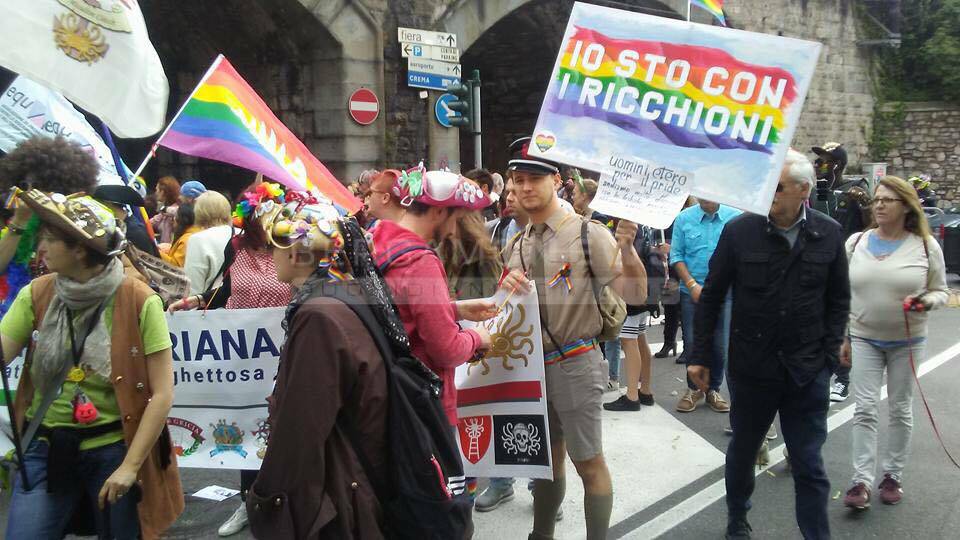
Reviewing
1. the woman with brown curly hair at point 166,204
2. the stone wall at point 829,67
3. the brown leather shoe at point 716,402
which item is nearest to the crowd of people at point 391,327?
the brown leather shoe at point 716,402

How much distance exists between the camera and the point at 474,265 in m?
3.97

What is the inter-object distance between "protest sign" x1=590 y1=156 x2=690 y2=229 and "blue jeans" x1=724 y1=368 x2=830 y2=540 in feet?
3.81

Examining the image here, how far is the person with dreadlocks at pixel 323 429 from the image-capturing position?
222 cm

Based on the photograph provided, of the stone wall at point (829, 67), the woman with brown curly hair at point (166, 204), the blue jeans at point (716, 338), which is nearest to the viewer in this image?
the blue jeans at point (716, 338)

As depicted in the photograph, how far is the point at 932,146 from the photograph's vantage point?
24.8 metres

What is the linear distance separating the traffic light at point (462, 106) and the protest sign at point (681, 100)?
8.65 metres

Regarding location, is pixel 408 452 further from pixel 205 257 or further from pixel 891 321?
pixel 891 321

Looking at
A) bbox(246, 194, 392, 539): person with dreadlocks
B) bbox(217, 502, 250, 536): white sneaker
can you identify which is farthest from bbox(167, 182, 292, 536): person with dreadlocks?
bbox(246, 194, 392, 539): person with dreadlocks

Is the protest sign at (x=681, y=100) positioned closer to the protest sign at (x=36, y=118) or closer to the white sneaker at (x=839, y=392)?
the protest sign at (x=36, y=118)

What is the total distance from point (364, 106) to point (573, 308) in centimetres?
997

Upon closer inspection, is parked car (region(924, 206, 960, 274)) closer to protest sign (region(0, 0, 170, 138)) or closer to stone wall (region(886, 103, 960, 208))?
stone wall (region(886, 103, 960, 208))

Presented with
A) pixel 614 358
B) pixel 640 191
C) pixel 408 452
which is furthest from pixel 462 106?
pixel 408 452

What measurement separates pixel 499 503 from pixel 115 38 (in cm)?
311

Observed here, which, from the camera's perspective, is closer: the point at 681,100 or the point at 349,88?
the point at 681,100
